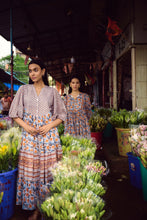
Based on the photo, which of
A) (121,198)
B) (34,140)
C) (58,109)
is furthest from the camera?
(121,198)

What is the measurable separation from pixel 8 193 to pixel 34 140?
2.22ft

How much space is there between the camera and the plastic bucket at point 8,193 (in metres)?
2.08

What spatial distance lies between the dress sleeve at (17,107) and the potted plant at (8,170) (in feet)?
1.00

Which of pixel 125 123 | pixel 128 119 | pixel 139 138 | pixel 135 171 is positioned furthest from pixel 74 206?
pixel 125 123

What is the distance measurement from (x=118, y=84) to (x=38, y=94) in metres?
6.30

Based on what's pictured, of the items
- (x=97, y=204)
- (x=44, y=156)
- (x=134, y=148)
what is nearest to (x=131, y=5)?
(x=134, y=148)

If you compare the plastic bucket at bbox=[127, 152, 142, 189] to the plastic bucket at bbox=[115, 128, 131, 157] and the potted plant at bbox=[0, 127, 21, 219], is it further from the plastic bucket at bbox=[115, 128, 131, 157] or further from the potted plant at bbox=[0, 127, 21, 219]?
the potted plant at bbox=[0, 127, 21, 219]

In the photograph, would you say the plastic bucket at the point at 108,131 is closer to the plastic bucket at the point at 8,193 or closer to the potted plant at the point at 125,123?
the potted plant at the point at 125,123

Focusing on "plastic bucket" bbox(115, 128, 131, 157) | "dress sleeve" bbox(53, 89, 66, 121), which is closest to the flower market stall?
"dress sleeve" bbox(53, 89, 66, 121)

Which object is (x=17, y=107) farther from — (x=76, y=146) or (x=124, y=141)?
(x=124, y=141)

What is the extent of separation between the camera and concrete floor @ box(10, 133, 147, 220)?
2.30m

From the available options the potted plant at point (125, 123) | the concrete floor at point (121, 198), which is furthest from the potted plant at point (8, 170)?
the potted plant at point (125, 123)

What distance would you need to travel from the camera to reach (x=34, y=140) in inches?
87.0

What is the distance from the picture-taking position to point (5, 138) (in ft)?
7.28
